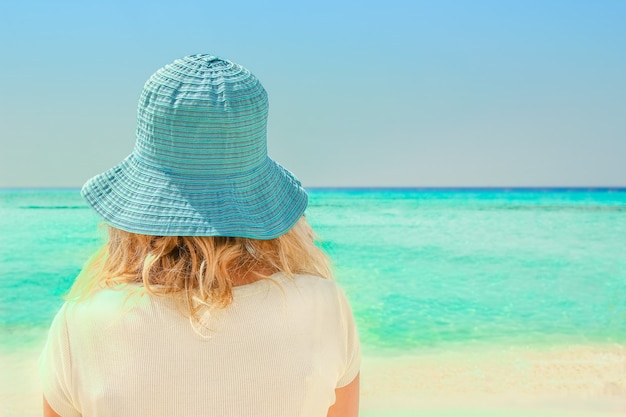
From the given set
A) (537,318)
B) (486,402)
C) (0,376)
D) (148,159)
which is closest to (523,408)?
(486,402)

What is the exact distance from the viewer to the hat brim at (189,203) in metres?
1.08

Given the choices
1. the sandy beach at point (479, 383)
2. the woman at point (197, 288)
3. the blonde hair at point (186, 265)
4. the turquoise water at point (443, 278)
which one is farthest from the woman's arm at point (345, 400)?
the turquoise water at point (443, 278)

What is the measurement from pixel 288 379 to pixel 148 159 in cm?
41

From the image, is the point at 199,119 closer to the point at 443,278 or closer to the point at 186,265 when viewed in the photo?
the point at 186,265

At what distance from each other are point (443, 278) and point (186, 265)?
Result: 6902mm

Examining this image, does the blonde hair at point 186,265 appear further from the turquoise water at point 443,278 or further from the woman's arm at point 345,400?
the turquoise water at point 443,278

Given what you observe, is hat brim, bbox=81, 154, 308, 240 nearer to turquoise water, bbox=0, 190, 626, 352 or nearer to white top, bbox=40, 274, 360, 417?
white top, bbox=40, 274, 360, 417

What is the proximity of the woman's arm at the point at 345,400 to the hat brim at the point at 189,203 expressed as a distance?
32 centimetres

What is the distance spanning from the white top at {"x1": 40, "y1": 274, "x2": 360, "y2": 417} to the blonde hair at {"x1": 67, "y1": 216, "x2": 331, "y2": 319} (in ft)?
0.07

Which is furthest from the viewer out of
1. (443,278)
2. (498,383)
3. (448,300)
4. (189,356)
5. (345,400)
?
(443,278)

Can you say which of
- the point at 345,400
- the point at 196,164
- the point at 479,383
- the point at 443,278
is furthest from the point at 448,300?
the point at 196,164

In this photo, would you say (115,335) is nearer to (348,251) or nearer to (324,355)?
(324,355)

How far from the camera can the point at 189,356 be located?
3.38ft

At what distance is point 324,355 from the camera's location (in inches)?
44.3
